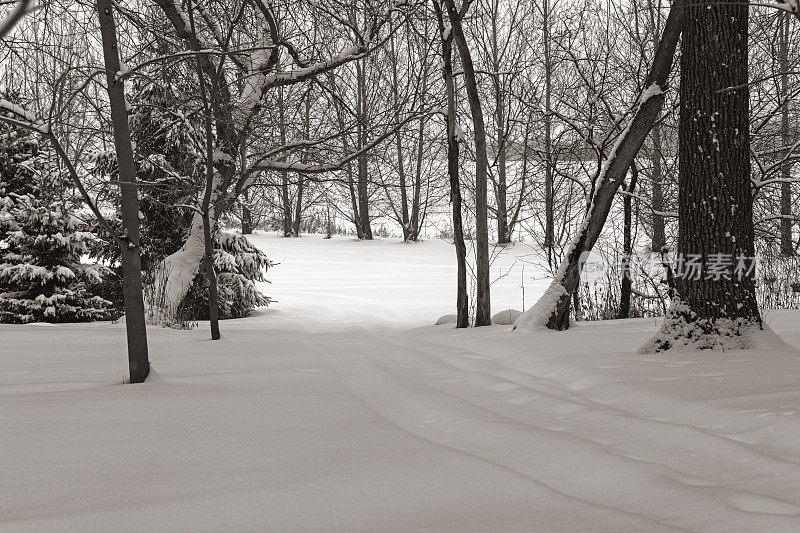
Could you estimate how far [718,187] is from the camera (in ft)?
15.8

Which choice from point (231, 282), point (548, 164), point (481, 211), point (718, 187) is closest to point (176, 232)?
point (231, 282)

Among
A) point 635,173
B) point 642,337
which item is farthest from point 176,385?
point 635,173

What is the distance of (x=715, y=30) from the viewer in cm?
484

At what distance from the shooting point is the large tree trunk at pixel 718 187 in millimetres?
4797

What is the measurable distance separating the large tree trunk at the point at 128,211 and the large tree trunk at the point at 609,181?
411 centimetres

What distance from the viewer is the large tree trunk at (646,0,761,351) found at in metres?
4.80

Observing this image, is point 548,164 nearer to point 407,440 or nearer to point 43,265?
point 407,440

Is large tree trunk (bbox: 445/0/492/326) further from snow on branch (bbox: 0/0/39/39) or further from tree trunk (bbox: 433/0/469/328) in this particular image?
snow on branch (bbox: 0/0/39/39)

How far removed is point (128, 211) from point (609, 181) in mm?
4626

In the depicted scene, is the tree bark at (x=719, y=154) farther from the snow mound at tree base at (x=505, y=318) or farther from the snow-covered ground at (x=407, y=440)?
the snow mound at tree base at (x=505, y=318)

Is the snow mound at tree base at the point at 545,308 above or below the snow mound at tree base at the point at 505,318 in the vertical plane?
above

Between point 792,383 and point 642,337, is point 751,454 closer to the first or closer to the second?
point 792,383

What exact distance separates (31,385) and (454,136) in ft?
18.5

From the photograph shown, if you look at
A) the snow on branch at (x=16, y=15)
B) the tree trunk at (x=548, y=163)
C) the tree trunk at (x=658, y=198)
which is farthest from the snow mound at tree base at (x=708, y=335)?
the tree trunk at (x=658, y=198)
